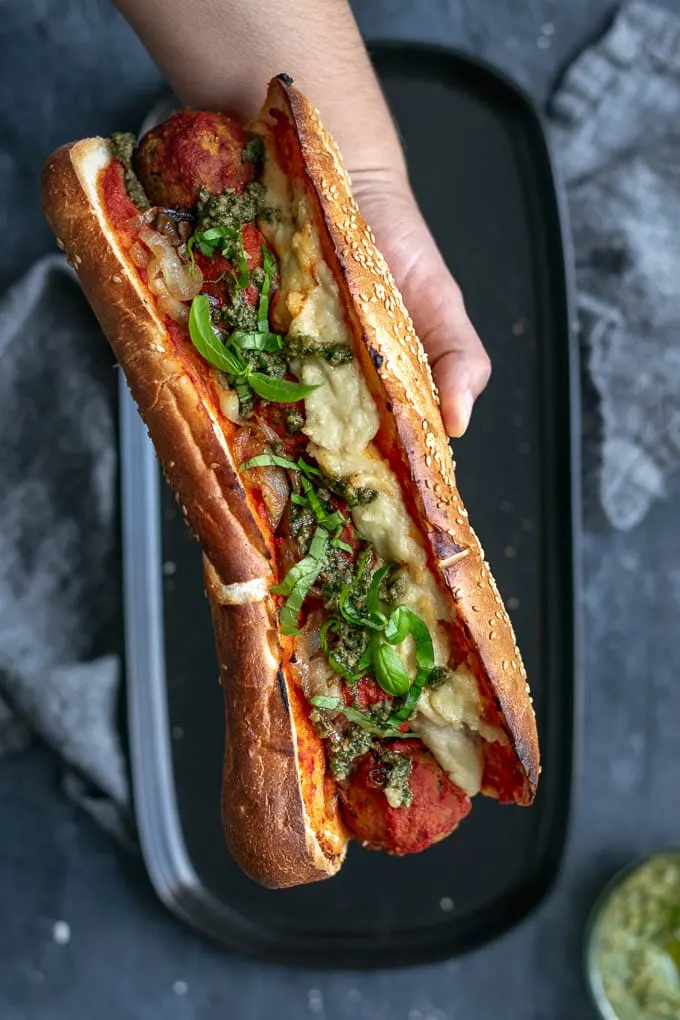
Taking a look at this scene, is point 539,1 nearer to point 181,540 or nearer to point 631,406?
point 631,406

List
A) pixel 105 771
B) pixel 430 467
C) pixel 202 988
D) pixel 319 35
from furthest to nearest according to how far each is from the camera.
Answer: pixel 202 988 < pixel 105 771 < pixel 319 35 < pixel 430 467

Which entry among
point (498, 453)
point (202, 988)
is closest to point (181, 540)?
point (498, 453)

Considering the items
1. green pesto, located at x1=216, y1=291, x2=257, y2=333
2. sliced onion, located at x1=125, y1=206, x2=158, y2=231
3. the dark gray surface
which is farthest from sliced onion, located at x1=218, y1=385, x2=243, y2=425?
the dark gray surface

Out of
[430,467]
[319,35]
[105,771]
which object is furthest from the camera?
[105,771]

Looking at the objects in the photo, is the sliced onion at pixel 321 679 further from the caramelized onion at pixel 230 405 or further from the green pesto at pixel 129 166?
the green pesto at pixel 129 166

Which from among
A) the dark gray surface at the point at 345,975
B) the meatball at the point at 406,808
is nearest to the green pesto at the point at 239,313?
the meatball at the point at 406,808

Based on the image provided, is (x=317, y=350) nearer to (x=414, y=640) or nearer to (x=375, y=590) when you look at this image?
(x=375, y=590)
